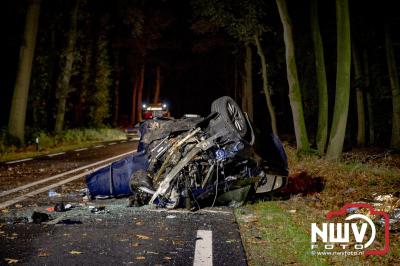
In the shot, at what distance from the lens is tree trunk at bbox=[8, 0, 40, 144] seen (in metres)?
20.8

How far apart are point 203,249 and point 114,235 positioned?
4.61 ft

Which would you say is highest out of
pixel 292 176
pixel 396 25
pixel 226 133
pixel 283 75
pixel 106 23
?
pixel 106 23

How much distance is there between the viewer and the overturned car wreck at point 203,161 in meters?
7.38

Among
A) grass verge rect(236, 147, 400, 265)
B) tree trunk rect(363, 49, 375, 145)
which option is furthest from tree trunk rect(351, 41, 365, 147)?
grass verge rect(236, 147, 400, 265)

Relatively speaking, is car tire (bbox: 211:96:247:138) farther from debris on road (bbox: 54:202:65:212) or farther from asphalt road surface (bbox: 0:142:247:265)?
debris on road (bbox: 54:202:65:212)

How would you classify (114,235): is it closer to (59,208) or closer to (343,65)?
(59,208)

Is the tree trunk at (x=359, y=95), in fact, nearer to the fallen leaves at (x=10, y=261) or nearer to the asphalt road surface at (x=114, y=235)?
the asphalt road surface at (x=114, y=235)

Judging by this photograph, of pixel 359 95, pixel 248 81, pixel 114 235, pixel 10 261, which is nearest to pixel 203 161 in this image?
pixel 114 235

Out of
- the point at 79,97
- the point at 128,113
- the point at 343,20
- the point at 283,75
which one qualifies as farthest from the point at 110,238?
the point at 128,113

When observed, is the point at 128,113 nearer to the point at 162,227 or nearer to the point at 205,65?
the point at 205,65

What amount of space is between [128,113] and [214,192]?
6510cm

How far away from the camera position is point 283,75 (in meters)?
31.6

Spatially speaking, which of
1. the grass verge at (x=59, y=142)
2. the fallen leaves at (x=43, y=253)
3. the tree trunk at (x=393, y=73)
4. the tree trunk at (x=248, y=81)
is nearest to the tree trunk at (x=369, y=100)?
the tree trunk at (x=393, y=73)

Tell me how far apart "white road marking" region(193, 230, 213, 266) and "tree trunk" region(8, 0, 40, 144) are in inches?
661
